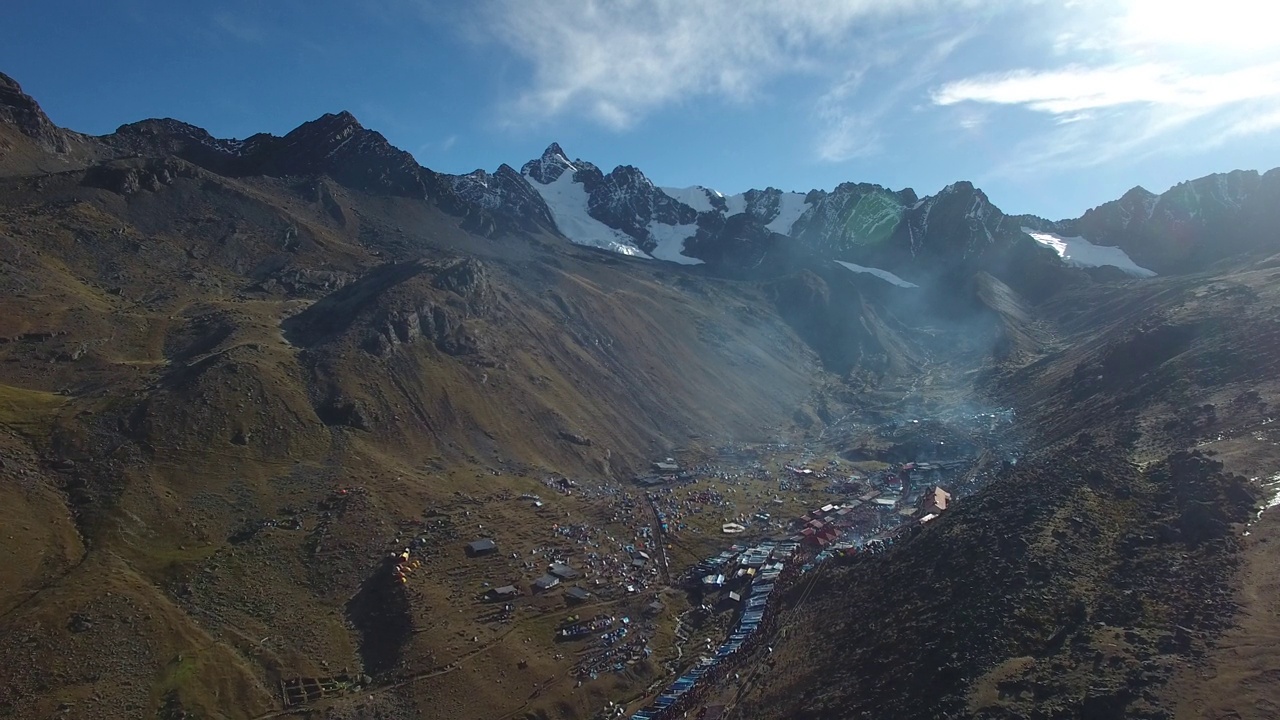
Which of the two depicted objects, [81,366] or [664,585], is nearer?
[664,585]

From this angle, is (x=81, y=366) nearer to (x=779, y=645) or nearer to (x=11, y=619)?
(x=11, y=619)

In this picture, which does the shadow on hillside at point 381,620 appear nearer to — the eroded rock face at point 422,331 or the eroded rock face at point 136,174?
the eroded rock face at point 422,331

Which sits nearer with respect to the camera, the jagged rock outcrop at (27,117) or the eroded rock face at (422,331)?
the eroded rock face at (422,331)

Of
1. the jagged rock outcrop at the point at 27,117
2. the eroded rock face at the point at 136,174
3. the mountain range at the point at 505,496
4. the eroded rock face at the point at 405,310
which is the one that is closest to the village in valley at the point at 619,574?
the mountain range at the point at 505,496

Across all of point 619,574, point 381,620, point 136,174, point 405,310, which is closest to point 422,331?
point 405,310

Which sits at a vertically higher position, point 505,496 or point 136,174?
point 136,174

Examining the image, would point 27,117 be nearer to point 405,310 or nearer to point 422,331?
point 405,310

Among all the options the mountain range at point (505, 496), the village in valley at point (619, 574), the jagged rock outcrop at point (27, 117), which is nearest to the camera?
the mountain range at point (505, 496)

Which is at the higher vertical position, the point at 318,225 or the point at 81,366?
the point at 318,225

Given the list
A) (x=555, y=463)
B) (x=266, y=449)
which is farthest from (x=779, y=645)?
(x=266, y=449)
